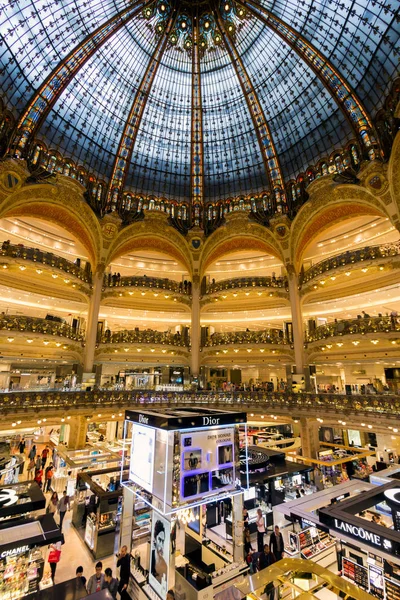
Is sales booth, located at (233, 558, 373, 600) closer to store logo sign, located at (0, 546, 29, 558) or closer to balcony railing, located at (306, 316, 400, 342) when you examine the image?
store logo sign, located at (0, 546, 29, 558)

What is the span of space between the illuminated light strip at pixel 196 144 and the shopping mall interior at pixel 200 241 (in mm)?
173

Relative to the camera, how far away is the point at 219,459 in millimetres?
9555

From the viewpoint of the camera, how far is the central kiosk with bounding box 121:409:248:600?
8.40 meters

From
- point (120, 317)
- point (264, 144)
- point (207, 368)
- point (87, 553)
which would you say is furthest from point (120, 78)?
point (87, 553)

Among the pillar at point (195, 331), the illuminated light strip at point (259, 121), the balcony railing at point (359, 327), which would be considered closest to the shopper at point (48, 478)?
the pillar at point (195, 331)

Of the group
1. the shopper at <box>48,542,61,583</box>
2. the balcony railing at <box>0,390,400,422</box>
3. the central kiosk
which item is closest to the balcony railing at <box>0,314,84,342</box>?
the balcony railing at <box>0,390,400,422</box>

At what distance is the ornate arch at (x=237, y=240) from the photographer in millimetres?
32625

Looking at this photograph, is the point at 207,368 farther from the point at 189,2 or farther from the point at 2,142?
the point at 189,2

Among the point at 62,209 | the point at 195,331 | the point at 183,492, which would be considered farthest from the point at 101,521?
the point at 62,209

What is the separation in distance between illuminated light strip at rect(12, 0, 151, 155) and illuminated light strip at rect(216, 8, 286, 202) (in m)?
8.74

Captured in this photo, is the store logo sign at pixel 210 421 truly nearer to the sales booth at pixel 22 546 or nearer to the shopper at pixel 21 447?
the sales booth at pixel 22 546

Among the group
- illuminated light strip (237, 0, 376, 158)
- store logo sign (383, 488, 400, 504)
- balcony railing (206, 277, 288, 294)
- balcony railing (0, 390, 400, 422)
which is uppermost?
illuminated light strip (237, 0, 376, 158)

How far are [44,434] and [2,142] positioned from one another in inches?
1013

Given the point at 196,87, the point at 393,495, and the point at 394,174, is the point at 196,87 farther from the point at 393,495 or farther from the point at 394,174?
the point at 393,495
